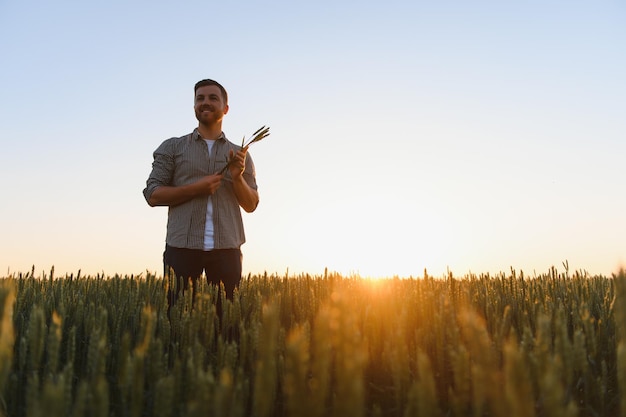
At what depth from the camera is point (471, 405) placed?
1.73 m

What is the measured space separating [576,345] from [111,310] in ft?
7.00

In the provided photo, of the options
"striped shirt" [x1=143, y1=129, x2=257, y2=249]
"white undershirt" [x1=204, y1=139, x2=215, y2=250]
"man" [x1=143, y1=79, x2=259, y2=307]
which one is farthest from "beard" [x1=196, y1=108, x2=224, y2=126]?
"white undershirt" [x1=204, y1=139, x2=215, y2=250]

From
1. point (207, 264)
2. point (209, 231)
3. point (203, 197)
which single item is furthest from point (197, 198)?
point (207, 264)

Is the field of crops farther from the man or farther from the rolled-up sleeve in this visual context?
the rolled-up sleeve

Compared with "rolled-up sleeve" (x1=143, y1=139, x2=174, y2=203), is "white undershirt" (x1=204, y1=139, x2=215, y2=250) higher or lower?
lower

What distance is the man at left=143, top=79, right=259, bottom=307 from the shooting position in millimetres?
4102

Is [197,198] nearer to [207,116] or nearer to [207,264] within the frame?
[207,264]

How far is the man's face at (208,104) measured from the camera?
14.4ft

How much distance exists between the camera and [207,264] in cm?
425

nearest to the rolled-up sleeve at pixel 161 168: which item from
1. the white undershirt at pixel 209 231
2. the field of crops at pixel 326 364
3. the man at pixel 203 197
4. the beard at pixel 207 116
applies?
the man at pixel 203 197

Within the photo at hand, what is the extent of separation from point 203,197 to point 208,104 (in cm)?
85

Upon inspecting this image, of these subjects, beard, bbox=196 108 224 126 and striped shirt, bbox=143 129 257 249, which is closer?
striped shirt, bbox=143 129 257 249

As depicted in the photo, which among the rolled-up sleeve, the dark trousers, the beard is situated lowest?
the dark trousers

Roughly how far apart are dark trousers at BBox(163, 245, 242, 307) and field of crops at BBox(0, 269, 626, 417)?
117 centimetres
